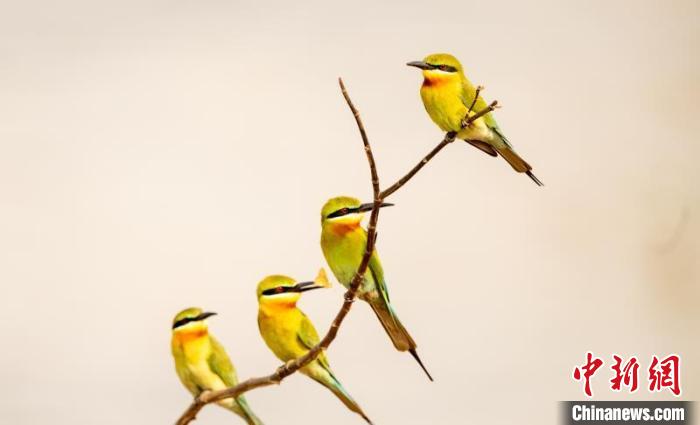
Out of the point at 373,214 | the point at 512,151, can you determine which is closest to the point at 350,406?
the point at 373,214

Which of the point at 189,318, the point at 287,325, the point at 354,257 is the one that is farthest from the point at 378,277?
the point at 189,318

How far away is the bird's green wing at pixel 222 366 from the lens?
200cm

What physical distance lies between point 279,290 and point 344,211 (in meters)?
0.20

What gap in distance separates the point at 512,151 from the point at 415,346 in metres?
0.52

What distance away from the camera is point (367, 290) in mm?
1741

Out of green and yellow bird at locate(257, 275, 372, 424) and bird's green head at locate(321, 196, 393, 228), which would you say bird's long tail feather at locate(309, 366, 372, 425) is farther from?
bird's green head at locate(321, 196, 393, 228)

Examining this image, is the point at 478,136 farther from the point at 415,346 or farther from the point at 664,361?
the point at 664,361

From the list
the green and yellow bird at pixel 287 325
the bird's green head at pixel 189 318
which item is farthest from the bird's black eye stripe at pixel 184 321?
the green and yellow bird at pixel 287 325

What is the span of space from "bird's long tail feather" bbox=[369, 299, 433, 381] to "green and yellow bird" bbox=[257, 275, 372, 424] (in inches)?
5.3

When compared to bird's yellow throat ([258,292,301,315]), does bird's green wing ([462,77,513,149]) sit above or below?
above

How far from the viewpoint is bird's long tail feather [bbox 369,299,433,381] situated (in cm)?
161

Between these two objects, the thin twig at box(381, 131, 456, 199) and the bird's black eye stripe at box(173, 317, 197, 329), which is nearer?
the thin twig at box(381, 131, 456, 199)

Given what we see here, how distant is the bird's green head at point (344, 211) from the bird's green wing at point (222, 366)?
39 centimetres

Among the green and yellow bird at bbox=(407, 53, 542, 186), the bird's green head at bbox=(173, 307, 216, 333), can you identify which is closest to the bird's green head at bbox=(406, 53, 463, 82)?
the green and yellow bird at bbox=(407, 53, 542, 186)
